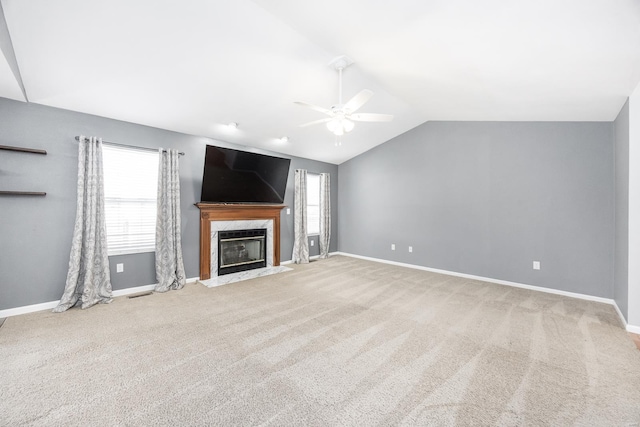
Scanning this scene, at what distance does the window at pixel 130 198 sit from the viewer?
148 inches

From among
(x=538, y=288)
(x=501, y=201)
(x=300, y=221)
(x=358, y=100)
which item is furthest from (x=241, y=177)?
(x=538, y=288)

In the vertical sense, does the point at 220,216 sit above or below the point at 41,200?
below

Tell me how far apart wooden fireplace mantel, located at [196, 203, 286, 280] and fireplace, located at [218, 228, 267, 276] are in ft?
0.78

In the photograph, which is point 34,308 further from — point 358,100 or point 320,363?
point 358,100

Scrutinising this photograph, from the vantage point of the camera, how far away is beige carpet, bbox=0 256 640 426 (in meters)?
1.61

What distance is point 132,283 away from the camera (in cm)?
392

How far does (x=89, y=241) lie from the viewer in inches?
134

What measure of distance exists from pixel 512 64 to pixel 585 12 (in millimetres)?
796

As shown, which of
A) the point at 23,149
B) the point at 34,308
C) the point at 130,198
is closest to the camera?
the point at 23,149

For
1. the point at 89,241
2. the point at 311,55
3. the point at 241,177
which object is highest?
the point at 311,55

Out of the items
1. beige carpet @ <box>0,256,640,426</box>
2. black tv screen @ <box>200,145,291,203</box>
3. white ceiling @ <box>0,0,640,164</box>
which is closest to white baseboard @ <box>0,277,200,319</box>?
beige carpet @ <box>0,256,640,426</box>

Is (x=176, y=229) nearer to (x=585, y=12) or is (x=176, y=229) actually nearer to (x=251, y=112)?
(x=251, y=112)

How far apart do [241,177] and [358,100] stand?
111 inches

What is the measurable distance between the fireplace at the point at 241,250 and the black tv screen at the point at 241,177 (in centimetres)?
67
